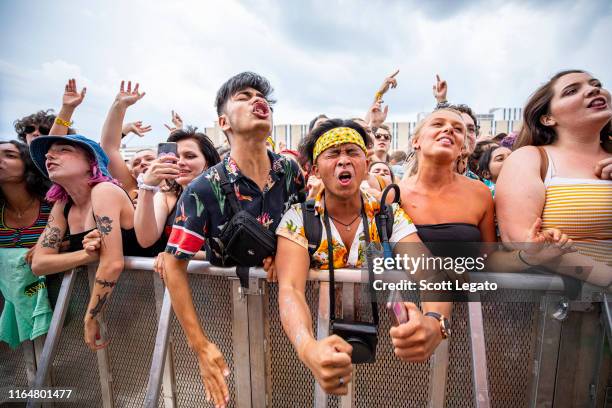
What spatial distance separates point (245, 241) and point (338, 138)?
2.89 ft

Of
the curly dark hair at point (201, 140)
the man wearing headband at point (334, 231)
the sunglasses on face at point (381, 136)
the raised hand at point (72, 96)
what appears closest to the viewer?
the man wearing headband at point (334, 231)

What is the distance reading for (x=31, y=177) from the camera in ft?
8.64

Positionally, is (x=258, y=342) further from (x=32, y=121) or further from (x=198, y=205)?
(x=32, y=121)

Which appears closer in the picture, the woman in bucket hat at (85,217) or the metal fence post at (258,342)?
the metal fence post at (258,342)

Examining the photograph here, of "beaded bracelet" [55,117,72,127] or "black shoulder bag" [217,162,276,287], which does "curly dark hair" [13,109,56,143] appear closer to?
"beaded bracelet" [55,117,72,127]

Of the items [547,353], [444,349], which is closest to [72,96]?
[444,349]

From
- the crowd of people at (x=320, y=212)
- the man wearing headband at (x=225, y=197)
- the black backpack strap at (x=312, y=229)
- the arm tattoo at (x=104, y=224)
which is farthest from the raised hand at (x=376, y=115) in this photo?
the arm tattoo at (x=104, y=224)

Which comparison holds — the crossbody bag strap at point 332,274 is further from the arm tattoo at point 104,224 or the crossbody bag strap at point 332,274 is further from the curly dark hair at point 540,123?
the arm tattoo at point 104,224

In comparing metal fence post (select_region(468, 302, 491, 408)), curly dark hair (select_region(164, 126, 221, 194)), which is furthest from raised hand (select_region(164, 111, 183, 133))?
metal fence post (select_region(468, 302, 491, 408))

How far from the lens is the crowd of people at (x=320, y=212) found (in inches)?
63.0

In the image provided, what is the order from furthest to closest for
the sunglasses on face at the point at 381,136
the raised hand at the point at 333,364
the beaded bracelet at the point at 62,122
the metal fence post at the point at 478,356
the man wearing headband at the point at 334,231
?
1. the sunglasses on face at the point at 381,136
2. the beaded bracelet at the point at 62,122
3. the metal fence post at the point at 478,356
4. the man wearing headband at the point at 334,231
5. the raised hand at the point at 333,364

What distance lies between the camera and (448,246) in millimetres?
1762

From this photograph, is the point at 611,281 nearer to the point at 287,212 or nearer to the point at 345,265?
the point at 345,265

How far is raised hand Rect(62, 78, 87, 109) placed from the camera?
328 cm
